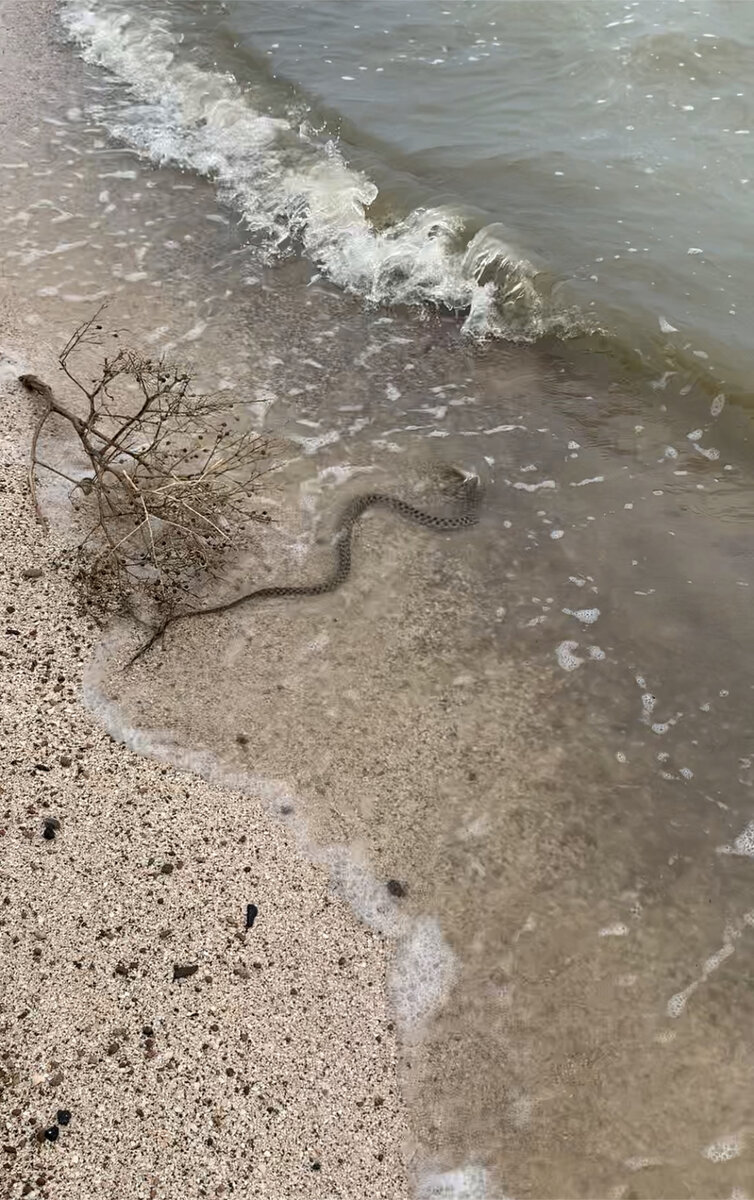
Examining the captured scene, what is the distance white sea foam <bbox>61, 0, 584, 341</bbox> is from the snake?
2.11 meters

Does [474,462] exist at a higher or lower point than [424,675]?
higher

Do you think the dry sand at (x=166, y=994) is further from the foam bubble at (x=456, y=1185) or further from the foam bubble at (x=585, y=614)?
the foam bubble at (x=585, y=614)

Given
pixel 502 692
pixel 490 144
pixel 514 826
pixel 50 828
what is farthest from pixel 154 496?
pixel 490 144

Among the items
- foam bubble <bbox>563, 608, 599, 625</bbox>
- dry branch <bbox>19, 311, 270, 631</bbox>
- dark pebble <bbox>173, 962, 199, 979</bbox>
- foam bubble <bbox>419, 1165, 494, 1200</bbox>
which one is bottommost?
foam bubble <bbox>419, 1165, 494, 1200</bbox>

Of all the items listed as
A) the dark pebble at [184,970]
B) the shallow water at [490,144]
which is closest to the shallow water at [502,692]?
the shallow water at [490,144]

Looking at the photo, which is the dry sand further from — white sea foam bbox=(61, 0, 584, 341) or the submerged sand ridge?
white sea foam bbox=(61, 0, 584, 341)

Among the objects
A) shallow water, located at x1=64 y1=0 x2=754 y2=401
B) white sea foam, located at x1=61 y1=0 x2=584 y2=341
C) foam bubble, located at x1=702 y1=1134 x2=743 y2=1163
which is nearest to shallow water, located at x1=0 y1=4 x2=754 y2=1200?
foam bubble, located at x1=702 y1=1134 x2=743 y2=1163

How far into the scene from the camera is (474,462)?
5.79 metres

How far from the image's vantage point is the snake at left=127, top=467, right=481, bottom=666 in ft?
15.6

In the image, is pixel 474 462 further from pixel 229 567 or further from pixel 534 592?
pixel 229 567

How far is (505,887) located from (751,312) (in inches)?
212

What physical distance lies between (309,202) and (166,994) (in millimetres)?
7153

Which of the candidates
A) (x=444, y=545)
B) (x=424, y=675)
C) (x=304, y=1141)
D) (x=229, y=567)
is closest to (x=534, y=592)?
(x=444, y=545)

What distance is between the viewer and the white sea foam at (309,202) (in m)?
7.23
